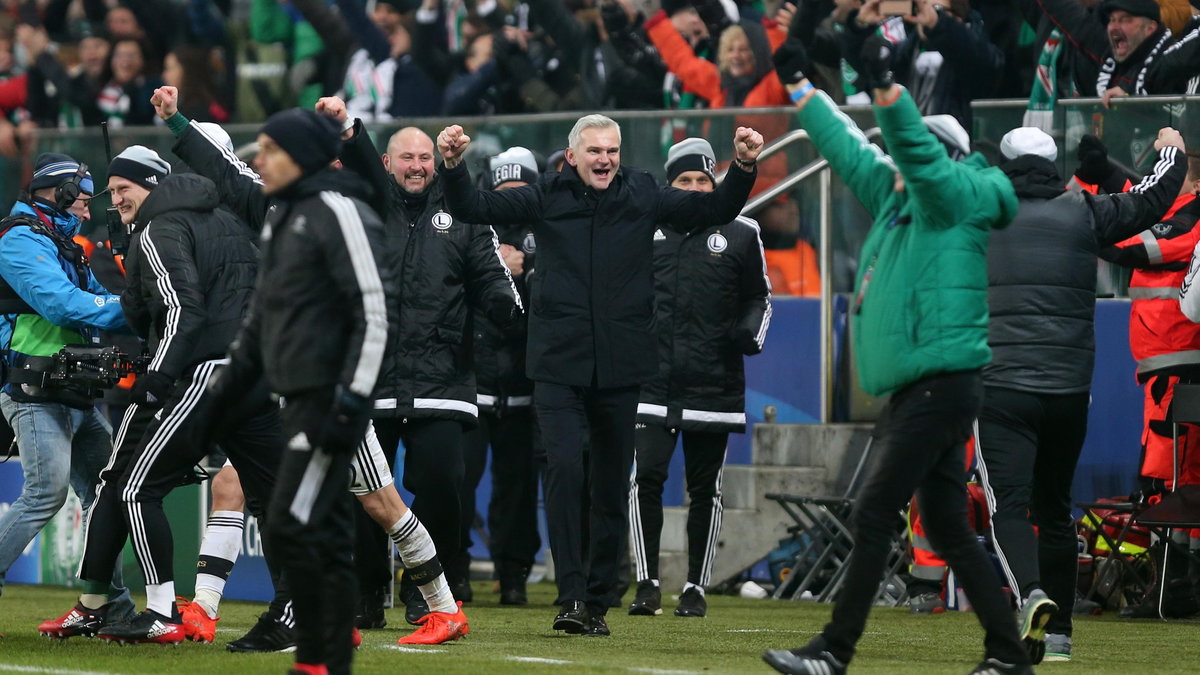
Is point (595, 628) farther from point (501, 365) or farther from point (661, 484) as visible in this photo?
point (501, 365)

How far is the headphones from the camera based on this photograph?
9.16m

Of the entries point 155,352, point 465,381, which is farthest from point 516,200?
point 155,352

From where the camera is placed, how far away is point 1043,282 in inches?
326

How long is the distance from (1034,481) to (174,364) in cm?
368

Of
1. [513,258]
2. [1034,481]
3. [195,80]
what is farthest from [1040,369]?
[195,80]

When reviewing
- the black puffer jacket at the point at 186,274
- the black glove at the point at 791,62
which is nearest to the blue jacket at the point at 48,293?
the black puffer jacket at the point at 186,274

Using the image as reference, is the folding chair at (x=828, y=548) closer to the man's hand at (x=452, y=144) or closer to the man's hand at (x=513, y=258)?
the man's hand at (x=513, y=258)

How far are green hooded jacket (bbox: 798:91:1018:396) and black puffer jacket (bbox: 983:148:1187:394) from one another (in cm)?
126

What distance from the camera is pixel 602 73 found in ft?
49.9

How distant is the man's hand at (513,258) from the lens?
38.2ft

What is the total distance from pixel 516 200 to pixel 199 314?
1.52m

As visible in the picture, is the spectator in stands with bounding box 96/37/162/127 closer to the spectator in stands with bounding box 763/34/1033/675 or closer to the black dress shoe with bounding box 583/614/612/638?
the black dress shoe with bounding box 583/614/612/638

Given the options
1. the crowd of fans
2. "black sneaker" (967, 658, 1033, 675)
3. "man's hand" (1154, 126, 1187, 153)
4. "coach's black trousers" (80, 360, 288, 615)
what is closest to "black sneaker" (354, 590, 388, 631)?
"coach's black trousers" (80, 360, 288, 615)

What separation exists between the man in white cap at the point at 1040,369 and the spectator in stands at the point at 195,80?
1114cm
